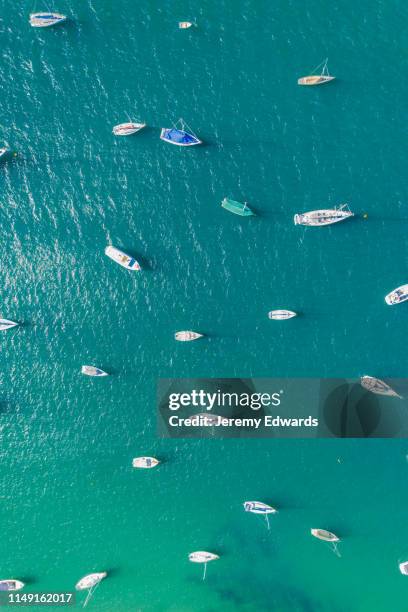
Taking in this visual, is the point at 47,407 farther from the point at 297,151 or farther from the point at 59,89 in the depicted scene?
the point at 297,151

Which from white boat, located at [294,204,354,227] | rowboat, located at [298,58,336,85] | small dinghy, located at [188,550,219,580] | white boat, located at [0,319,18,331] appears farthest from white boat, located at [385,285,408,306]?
white boat, located at [0,319,18,331]

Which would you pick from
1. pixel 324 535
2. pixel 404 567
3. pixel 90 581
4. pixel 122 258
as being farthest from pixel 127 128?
pixel 404 567

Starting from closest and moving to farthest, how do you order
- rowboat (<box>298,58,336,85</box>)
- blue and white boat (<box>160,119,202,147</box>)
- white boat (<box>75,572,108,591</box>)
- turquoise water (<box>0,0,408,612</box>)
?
rowboat (<box>298,58,336,85</box>) < blue and white boat (<box>160,119,202,147</box>) < turquoise water (<box>0,0,408,612</box>) < white boat (<box>75,572,108,591</box>)

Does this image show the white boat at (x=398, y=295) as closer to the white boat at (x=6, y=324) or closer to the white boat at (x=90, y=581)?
the white boat at (x=6, y=324)

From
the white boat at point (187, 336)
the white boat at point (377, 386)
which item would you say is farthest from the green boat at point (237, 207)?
the white boat at point (377, 386)

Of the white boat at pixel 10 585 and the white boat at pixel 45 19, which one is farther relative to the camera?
the white boat at pixel 10 585

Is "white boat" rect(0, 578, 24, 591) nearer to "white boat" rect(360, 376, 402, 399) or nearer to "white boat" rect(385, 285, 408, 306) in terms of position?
"white boat" rect(360, 376, 402, 399)

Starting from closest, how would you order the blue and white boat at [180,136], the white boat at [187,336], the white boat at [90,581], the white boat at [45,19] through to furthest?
the white boat at [45,19] < the blue and white boat at [180,136] < the white boat at [187,336] < the white boat at [90,581]
